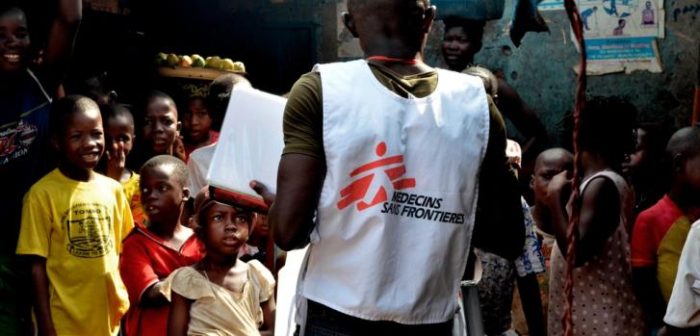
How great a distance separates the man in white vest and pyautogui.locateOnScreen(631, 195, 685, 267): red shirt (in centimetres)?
228

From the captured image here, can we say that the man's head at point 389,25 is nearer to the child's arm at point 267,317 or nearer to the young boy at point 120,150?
the child's arm at point 267,317

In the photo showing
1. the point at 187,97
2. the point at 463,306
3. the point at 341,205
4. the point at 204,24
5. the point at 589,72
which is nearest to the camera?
the point at 341,205

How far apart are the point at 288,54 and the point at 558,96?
1955mm

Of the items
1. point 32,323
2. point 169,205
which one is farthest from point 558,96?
point 32,323

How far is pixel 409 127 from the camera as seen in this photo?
3.00 meters

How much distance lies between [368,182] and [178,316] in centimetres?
192

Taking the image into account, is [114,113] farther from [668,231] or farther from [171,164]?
[668,231]

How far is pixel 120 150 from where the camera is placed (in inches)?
222

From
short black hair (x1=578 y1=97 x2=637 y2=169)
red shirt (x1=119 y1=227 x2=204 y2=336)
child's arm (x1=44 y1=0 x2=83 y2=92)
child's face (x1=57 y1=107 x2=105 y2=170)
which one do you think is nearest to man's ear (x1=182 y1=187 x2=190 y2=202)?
red shirt (x1=119 y1=227 x2=204 y2=336)

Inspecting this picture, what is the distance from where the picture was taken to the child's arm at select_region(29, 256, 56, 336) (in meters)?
4.65

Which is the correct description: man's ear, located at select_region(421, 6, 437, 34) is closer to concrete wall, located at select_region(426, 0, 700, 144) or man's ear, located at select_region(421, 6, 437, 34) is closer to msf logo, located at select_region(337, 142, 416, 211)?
msf logo, located at select_region(337, 142, 416, 211)

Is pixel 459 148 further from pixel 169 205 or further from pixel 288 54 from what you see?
pixel 288 54

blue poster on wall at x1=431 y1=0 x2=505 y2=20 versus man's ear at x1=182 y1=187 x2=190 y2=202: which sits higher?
blue poster on wall at x1=431 y1=0 x2=505 y2=20

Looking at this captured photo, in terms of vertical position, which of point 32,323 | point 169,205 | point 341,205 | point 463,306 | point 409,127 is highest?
point 409,127
